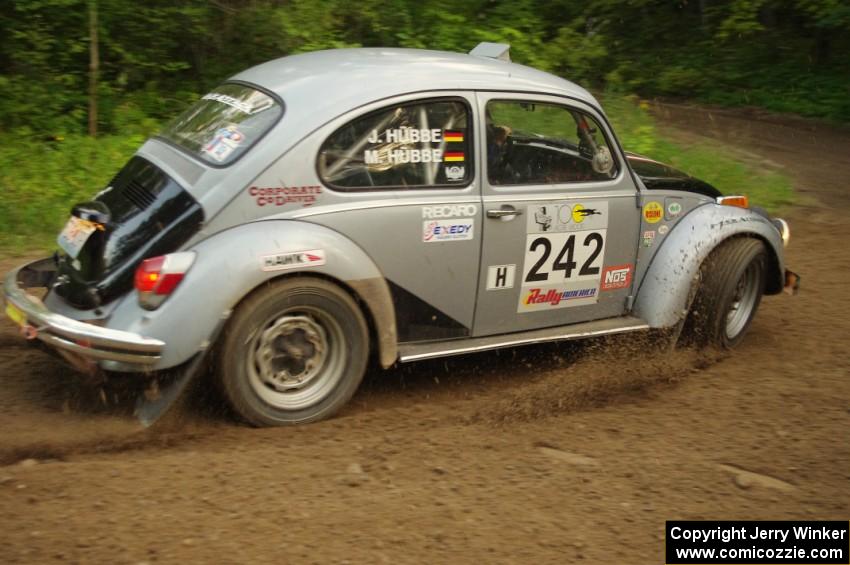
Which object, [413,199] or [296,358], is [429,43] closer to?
[413,199]

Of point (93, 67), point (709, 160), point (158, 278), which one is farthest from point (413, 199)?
point (709, 160)

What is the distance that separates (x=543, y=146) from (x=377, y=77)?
1090 millimetres

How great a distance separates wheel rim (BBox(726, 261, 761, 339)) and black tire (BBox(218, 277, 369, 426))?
2.65 m

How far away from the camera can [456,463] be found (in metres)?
4.43

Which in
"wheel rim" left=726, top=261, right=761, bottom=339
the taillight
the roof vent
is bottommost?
"wheel rim" left=726, top=261, right=761, bottom=339

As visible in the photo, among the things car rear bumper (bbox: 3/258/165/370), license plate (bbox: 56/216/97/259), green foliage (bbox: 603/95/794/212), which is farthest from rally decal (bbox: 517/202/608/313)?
green foliage (bbox: 603/95/794/212)

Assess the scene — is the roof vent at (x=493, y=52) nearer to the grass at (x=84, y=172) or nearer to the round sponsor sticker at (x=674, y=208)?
the round sponsor sticker at (x=674, y=208)

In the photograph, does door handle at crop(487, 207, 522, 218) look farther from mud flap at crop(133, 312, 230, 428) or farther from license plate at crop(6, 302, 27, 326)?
license plate at crop(6, 302, 27, 326)

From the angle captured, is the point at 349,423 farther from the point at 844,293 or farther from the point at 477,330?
the point at 844,293

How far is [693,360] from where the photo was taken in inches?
237

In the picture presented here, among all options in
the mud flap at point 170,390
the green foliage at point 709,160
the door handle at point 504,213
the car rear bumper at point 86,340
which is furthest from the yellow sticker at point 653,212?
the green foliage at point 709,160

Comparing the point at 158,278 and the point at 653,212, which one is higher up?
the point at 653,212

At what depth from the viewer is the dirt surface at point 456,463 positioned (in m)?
3.71

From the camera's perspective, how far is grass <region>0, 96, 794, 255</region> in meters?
8.03
